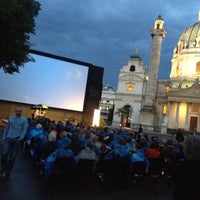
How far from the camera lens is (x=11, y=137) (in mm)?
8992

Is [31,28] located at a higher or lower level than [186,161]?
higher

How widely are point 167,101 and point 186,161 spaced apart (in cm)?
6124

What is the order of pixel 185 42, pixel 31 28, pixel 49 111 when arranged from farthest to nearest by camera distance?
pixel 185 42
pixel 49 111
pixel 31 28

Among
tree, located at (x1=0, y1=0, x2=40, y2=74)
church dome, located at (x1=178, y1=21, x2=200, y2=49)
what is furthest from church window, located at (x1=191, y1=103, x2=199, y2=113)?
tree, located at (x1=0, y1=0, x2=40, y2=74)

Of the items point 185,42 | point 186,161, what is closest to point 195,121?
point 185,42

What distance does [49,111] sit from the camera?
121 feet

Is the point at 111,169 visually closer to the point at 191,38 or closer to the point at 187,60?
the point at 187,60

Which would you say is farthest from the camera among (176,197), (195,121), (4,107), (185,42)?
(185,42)

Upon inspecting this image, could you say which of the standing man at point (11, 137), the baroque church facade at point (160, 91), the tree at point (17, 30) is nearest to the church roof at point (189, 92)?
the baroque church facade at point (160, 91)

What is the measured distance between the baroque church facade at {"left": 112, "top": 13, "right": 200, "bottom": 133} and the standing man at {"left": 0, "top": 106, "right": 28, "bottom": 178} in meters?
47.0

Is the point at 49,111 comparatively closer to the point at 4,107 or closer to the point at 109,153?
the point at 4,107

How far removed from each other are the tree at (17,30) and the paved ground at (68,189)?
515 cm

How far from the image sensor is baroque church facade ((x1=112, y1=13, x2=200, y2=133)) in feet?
185

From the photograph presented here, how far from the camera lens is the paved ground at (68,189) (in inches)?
299
